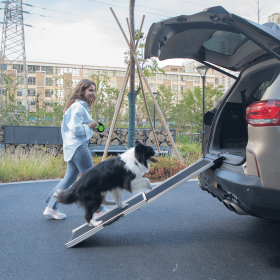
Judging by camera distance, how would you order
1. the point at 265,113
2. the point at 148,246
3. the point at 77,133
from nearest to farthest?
the point at 265,113, the point at 148,246, the point at 77,133

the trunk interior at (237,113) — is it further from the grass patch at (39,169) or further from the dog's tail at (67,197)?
the grass patch at (39,169)

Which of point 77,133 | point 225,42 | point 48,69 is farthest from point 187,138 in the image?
point 48,69

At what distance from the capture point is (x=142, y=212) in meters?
4.32

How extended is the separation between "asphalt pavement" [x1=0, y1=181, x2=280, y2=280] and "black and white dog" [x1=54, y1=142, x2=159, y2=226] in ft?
1.59

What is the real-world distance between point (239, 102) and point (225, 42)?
0.91m

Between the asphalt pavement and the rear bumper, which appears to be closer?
the rear bumper

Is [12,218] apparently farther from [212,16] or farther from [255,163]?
[212,16]

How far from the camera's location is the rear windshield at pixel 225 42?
338 cm

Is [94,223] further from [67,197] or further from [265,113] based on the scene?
[265,113]

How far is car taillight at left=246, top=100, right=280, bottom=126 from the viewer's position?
2.24 meters

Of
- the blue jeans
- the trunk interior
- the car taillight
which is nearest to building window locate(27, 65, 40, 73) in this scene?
the blue jeans

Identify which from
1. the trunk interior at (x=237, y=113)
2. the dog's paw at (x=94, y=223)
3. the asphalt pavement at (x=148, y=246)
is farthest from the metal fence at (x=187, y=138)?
the dog's paw at (x=94, y=223)

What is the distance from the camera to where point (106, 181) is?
313 cm

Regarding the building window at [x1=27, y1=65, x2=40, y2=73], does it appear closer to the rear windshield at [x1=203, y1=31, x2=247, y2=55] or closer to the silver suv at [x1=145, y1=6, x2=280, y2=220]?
the silver suv at [x1=145, y1=6, x2=280, y2=220]
